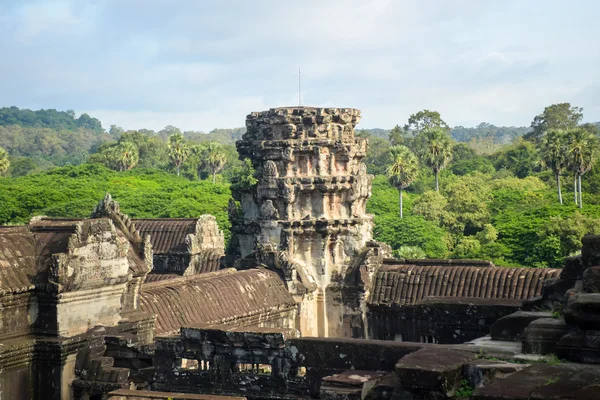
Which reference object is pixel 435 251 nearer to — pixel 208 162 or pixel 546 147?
pixel 546 147

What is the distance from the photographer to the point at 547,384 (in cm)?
817

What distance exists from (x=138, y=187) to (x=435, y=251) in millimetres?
33843

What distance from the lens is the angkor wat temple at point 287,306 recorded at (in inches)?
388

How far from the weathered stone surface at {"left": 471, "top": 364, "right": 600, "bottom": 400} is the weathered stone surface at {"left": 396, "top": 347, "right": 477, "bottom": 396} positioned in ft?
2.40

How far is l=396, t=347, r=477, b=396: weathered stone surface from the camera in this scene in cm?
915

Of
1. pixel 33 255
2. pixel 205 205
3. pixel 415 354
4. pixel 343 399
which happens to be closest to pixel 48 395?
pixel 33 255

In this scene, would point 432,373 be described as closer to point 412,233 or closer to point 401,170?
point 412,233

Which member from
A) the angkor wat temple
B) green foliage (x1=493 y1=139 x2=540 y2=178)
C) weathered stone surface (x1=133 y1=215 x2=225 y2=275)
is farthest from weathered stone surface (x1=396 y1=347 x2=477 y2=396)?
green foliage (x1=493 y1=139 x2=540 y2=178)

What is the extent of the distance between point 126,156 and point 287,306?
79.1 meters

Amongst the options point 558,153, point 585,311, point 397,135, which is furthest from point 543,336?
point 397,135

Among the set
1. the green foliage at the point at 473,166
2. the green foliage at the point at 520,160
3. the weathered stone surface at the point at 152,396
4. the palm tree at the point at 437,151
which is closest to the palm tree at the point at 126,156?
the green foliage at the point at 473,166

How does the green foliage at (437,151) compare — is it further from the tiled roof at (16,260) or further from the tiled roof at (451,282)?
the tiled roof at (16,260)

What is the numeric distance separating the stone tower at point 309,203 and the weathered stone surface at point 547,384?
13.8m

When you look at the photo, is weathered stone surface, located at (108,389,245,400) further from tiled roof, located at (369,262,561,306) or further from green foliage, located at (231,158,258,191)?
green foliage, located at (231,158,258,191)
